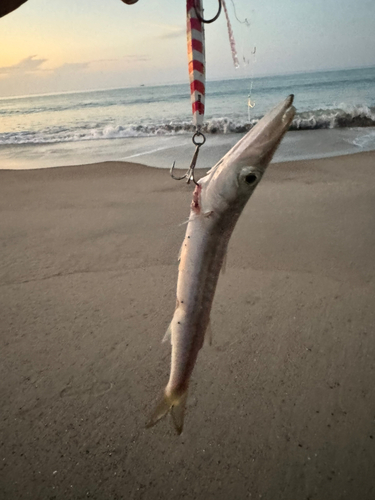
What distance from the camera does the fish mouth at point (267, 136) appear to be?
45.0 inches

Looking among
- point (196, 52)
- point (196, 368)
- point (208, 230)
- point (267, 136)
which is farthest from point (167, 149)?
point (267, 136)

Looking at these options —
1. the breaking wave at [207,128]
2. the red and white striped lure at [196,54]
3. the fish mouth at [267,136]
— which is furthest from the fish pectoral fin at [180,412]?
the breaking wave at [207,128]

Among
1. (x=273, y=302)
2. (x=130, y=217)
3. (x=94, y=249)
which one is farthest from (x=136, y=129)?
(x=273, y=302)

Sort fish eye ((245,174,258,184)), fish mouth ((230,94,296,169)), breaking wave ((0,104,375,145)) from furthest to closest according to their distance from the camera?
breaking wave ((0,104,375,145)) → fish eye ((245,174,258,184)) → fish mouth ((230,94,296,169))

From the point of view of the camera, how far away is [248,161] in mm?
1228

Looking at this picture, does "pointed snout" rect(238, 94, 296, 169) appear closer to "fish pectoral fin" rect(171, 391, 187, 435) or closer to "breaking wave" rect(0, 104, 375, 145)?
"fish pectoral fin" rect(171, 391, 187, 435)

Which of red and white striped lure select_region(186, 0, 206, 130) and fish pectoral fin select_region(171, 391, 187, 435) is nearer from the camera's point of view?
red and white striped lure select_region(186, 0, 206, 130)

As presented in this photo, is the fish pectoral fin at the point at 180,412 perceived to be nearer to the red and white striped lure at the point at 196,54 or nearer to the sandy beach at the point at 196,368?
the sandy beach at the point at 196,368

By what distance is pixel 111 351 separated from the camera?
115 inches

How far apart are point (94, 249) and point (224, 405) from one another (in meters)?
2.73

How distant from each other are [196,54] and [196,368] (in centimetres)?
213

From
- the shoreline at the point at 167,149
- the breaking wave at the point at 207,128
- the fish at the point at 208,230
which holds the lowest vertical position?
the shoreline at the point at 167,149

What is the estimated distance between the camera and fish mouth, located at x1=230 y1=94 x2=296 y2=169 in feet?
3.75

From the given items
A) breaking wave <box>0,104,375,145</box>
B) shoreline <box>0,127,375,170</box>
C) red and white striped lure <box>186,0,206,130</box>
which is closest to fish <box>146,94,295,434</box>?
red and white striped lure <box>186,0,206,130</box>
